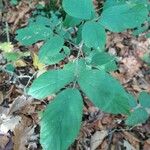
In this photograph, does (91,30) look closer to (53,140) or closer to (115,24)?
(115,24)

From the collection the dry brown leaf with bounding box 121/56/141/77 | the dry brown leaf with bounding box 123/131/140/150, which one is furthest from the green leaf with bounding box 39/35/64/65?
the dry brown leaf with bounding box 121/56/141/77

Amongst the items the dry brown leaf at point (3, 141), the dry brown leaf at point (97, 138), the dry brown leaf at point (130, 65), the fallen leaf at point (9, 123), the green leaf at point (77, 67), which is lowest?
the dry brown leaf at point (97, 138)

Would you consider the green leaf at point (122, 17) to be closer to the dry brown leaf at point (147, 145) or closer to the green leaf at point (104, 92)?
the green leaf at point (104, 92)

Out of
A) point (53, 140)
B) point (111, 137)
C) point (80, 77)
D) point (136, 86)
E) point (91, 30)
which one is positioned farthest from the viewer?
point (136, 86)

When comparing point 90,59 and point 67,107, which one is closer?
point 67,107

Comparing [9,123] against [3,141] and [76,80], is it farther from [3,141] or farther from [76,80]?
[76,80]

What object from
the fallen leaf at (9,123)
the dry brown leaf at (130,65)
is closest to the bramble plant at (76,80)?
the fallen leaf at (9,123)

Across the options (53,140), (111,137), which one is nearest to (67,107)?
(53,140)
